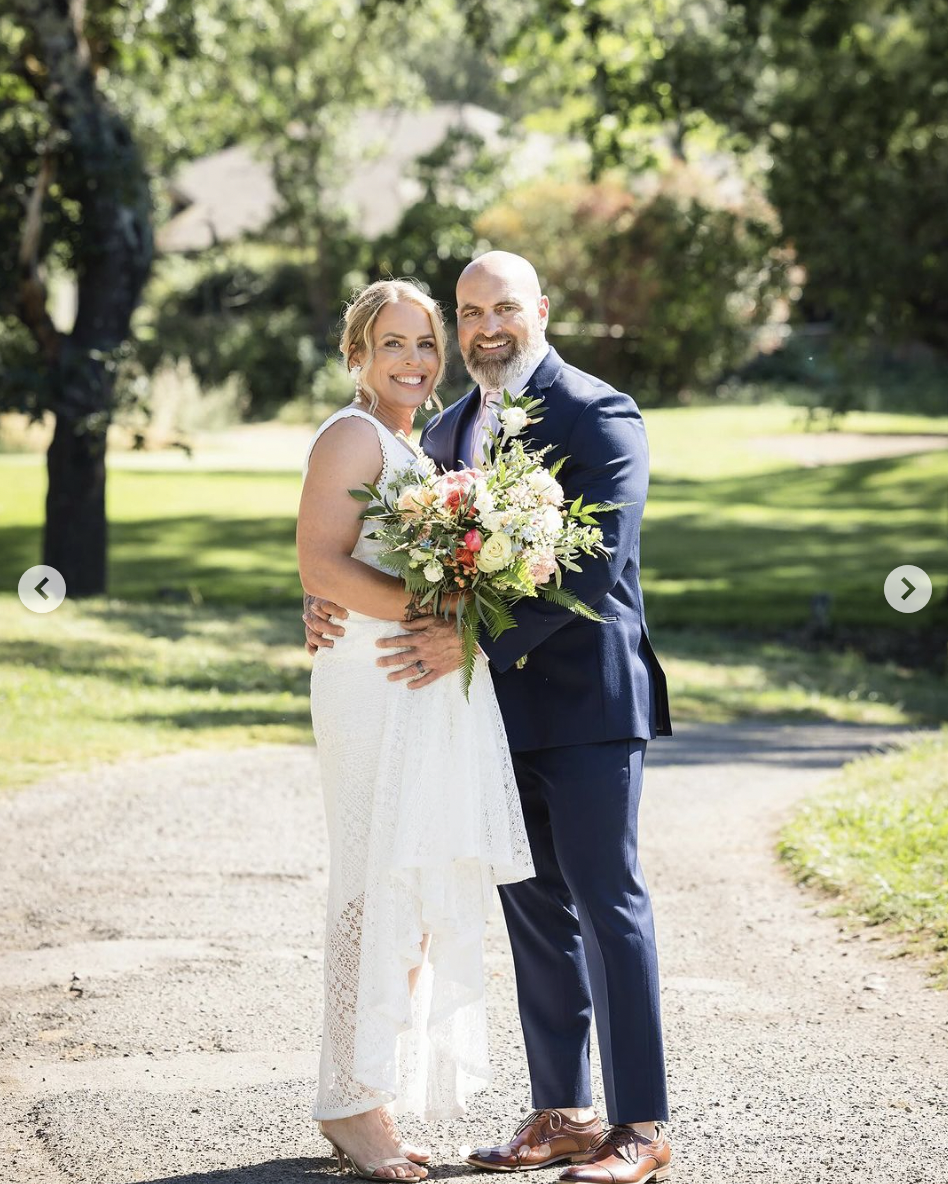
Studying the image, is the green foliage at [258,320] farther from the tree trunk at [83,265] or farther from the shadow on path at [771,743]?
the shadow on path at [771,743]

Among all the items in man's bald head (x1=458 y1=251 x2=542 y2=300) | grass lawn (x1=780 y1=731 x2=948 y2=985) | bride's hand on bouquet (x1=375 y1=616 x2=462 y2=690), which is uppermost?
man's bald head (x1=458 y1=251 x2=542 y2=300)

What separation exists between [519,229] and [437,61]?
41.1 metres

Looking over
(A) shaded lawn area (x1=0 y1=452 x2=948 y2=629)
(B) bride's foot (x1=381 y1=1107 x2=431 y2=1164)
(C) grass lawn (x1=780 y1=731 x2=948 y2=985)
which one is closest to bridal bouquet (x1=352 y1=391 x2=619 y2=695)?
(B) bride's foot (x1=381 y1=1107 x2=431 y2=1164)

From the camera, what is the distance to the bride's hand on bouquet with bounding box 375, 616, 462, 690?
4.15 metres

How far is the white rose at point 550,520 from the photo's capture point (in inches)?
153

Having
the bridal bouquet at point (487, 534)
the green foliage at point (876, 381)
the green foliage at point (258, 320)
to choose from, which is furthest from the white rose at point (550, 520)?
the green foliage at point (876, 381)

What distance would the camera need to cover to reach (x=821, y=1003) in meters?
5.57

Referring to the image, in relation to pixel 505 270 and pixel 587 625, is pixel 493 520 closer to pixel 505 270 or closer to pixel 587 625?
pixel 587 625

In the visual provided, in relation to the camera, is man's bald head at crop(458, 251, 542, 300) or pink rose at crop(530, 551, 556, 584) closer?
pink rose at crop(530, 551, 556, 584)

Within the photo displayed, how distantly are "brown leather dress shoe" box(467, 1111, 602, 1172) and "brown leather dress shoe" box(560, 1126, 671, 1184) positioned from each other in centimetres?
10

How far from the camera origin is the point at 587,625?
4.23 metres

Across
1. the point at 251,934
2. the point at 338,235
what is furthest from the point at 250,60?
the point at 251,934

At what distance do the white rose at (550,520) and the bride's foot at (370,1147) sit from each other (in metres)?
1.64

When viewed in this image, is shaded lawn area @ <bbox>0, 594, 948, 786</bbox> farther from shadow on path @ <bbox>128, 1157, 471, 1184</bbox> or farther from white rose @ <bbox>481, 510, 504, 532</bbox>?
white rose @ <bbox>481, 510, 504, 532</bbox>
